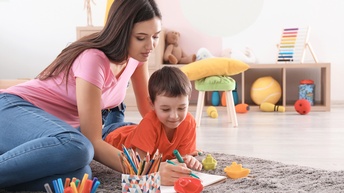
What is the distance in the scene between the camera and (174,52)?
154 inches

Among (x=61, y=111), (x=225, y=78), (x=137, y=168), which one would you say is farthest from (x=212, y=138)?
(x=137, y=168)

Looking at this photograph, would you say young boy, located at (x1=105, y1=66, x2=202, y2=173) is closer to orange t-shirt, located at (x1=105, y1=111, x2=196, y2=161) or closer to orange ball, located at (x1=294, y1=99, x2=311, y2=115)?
orange t-shirt, located at (x1=105, y1=111, x2=196, y2=161)

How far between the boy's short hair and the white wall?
2568 millimetres

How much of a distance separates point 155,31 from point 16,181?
550 mm

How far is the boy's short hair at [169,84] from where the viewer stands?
4.48 feet

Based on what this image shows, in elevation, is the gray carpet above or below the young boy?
below

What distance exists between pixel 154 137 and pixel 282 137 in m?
1.02

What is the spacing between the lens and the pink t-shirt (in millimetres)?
1301

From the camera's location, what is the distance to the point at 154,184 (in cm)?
100

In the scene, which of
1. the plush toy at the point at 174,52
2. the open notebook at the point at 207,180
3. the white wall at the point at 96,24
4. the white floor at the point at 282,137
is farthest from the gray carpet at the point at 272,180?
the white wall at the point at 96,24

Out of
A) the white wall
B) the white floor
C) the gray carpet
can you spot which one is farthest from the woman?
the white wall

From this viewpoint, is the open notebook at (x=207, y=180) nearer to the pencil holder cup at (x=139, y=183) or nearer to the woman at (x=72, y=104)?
the woman at (x=72, y=104)

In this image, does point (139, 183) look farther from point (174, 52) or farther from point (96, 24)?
point (96, 24)

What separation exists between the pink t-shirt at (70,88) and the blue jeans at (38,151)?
0.29 feet
